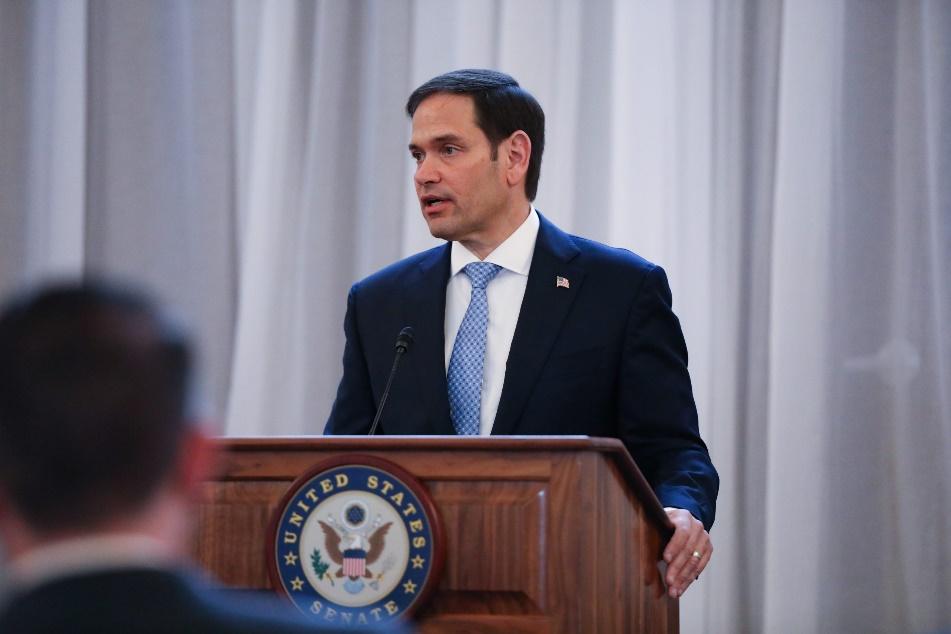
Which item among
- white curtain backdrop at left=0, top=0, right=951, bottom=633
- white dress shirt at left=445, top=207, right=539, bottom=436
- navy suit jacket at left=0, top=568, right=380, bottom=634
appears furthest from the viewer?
white curtain backdrop at left=0, top=0, right=951, bottom=633

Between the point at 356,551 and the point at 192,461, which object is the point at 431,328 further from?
the point at 192,461

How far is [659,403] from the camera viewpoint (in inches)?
110

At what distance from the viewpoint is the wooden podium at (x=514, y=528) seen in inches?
75.8

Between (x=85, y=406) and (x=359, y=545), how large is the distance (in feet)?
3.47

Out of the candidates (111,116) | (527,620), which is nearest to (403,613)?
(527,620)

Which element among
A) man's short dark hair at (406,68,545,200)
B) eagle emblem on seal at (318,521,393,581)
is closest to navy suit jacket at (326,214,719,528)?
man's short dark hair at (406,68,545,200)

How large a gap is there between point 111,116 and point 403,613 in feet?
11.3

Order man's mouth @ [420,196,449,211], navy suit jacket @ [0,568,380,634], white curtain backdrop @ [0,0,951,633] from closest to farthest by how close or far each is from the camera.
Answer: navy suit jacket @ [0,568,380,634] → man's mouth @ [420,196,449,211] → white curtain backdrop @ [0,0,951,633]

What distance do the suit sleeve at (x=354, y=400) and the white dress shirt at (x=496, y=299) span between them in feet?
0.73

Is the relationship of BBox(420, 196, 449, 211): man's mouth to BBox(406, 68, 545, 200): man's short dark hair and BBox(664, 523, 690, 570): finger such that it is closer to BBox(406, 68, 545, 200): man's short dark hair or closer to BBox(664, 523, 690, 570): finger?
BBox(406, 68, 545, 200): man's short dark hair

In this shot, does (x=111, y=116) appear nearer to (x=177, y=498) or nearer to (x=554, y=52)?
(x=554, y=52)

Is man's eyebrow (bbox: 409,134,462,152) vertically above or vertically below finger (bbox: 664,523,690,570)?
above

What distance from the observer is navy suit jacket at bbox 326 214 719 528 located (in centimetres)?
277

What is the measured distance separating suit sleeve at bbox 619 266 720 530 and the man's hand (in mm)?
225
